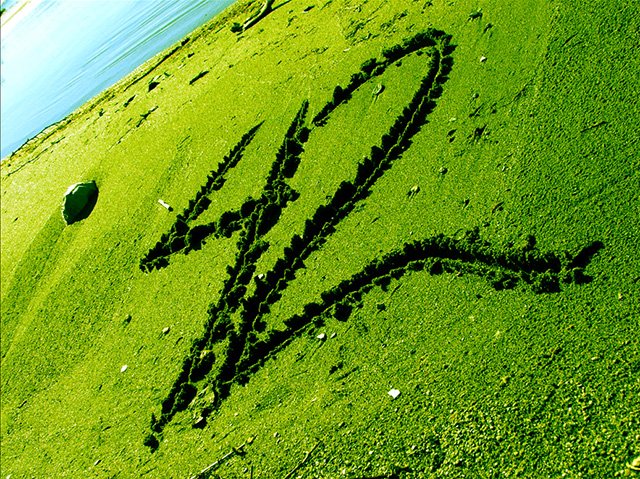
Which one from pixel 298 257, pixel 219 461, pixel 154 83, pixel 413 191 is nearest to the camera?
pixel 219 461

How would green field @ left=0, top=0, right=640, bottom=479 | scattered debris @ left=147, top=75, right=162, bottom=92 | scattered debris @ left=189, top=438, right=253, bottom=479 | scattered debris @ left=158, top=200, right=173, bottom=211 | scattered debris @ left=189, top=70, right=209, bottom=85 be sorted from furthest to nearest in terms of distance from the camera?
scattered debris @ left=147, top=75, right=162, bottom=92 → scattered debris @ left=189, top=70, right=209, bottom=85 → scattered debris @ left=158, top=200, right=173, bottom=211 → scattered debris @ left=189, top=438, right=253, bottom=479 → green field @ left=0, top=0, right=640, bottom=479

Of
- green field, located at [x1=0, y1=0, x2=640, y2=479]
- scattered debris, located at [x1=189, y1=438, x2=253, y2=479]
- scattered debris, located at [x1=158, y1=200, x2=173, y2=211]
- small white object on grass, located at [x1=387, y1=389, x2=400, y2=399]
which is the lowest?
small white object on grass, located at [x1=387, y1=389, x2=400, y2=399]

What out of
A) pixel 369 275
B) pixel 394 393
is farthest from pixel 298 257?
pixel 394 393

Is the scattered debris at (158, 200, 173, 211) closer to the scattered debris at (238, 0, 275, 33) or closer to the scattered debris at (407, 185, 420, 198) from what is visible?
the scattered debris at (407, 185, 420, 198)

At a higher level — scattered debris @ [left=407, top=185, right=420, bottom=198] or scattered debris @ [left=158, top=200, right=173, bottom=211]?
scattered debris @ [left=158, top=200, right=173, bottom=211]

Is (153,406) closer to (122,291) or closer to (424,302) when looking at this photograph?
(122,291)

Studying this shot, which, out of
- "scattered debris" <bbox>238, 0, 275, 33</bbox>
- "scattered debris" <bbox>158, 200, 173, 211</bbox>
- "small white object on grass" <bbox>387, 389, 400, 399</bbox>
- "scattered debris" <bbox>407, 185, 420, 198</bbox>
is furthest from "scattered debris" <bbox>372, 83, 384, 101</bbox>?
"scattered debris" <bbox>238, 0, 275, 33</bbox>

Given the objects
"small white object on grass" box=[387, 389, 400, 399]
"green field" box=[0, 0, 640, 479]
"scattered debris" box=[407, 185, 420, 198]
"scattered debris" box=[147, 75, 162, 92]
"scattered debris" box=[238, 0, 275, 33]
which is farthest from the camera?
"scattered debris" box=[147, 75, 162, 92]

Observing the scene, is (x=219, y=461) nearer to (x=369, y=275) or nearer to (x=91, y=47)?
(x=369, y=275)
